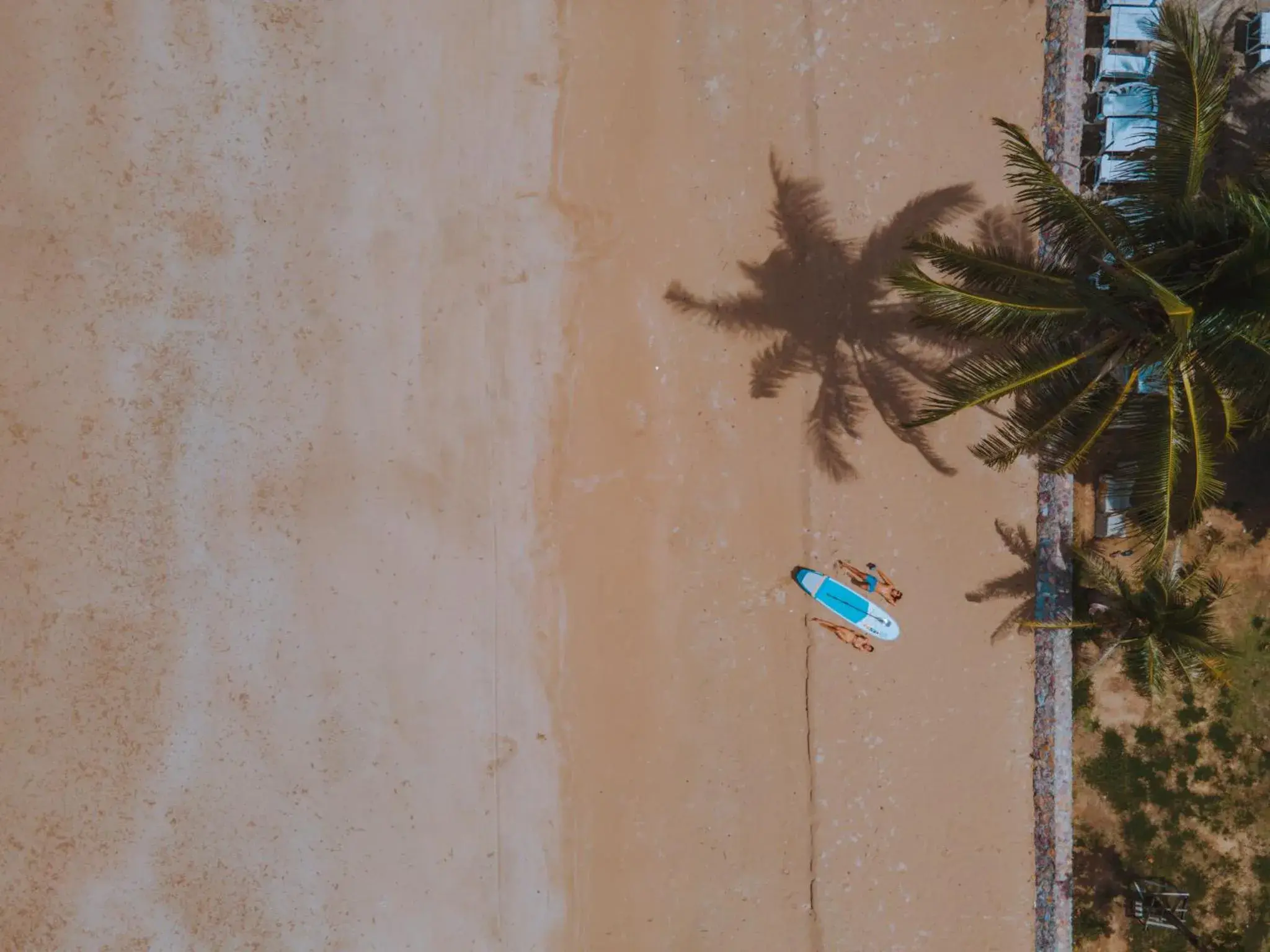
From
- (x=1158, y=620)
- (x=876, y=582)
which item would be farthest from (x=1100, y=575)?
(x=876, y=582)

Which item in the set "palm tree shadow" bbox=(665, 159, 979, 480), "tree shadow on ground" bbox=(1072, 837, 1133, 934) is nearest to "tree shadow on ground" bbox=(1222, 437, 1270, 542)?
"palm tree shadow" bbox=(665, 159, 979, 480)

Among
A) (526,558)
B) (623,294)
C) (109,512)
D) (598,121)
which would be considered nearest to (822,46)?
(598,121)

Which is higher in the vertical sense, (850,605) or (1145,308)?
(1145,308)

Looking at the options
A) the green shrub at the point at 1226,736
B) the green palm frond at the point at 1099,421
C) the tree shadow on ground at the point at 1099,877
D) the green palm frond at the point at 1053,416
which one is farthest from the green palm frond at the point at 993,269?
the tree shadow on ground at the point at 1099,877

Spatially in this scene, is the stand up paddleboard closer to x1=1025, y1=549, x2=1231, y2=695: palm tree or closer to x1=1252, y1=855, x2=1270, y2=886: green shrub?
x1=1025, y1=549, x2=1231, y2=695: palm tree

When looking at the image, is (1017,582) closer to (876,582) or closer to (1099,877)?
(876,582)

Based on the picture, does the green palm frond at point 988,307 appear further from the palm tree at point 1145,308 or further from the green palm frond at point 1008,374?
the green palm frond at point 1008,374
